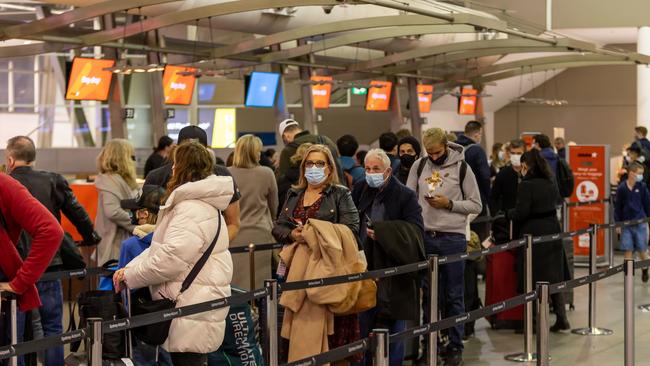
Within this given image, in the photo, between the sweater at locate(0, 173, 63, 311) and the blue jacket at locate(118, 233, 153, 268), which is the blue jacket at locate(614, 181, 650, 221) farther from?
the sweater at locate(0, 173, 63, 311)

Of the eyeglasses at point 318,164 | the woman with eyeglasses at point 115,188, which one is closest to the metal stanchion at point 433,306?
the eyeglasses at point 318,164

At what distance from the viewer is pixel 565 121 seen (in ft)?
120

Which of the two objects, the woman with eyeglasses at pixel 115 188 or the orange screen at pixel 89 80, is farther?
the orange screen at pixel 89 80

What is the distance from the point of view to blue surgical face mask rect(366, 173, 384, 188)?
7.16m

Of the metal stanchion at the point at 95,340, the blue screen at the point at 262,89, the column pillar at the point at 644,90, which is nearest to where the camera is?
the metal stanchion at the point at 95,340

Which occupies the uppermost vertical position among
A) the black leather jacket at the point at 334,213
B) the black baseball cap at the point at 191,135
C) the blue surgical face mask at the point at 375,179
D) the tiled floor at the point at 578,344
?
the black baseball cap at the point at 191,135

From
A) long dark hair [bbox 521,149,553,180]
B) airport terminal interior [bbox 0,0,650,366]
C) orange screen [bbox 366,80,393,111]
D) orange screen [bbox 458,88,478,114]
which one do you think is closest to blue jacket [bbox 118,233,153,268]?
airport terminal interior [bbox 0,0,650,366]

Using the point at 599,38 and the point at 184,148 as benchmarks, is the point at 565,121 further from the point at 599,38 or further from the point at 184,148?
the point at 184,148

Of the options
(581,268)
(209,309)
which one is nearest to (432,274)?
(209,309)

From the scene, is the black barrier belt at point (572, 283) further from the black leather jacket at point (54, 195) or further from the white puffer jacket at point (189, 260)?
the black leather jacket at point (54, 195)

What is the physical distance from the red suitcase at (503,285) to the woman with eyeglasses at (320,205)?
3.49m

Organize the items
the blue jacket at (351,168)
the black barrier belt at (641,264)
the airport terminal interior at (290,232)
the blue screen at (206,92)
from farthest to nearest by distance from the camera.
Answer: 1. the blue screen at (206,92)
2. the blue jacket at (351,168)
3. the black barrier belt at (641,264)
4. the airport terminal interior at (290,232)

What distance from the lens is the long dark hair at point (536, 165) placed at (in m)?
9.47

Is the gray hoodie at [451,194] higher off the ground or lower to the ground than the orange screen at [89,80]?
lower
